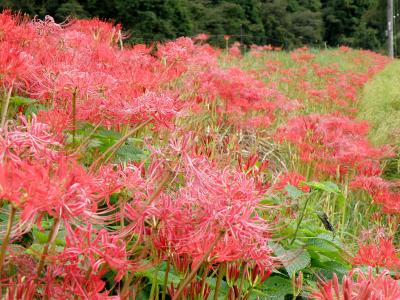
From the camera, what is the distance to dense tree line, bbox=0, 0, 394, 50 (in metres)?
11.2

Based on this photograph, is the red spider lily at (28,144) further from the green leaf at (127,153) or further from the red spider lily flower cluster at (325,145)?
the red spider lily flower cluster at (325,145)

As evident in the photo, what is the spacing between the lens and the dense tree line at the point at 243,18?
11.2m

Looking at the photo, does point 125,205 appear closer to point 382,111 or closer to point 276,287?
point 276,287

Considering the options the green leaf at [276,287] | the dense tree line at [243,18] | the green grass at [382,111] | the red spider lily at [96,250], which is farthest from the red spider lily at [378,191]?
the red spider lily at [96,250]

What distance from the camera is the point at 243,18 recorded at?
66.8 ft

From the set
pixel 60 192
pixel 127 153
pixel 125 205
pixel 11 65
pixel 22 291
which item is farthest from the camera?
pixel 127 153

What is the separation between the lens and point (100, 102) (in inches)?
58.9

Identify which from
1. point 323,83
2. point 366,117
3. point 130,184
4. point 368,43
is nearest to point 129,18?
point 323,83

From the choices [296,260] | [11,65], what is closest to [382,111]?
[296,260]

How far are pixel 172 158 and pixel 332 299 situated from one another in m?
0.34

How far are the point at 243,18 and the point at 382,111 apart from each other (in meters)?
14.2

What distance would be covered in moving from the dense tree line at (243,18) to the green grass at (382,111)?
112 inches

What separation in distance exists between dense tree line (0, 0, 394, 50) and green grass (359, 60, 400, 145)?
2834 mm

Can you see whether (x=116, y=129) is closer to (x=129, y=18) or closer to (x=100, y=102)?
(x=100, y=102)
